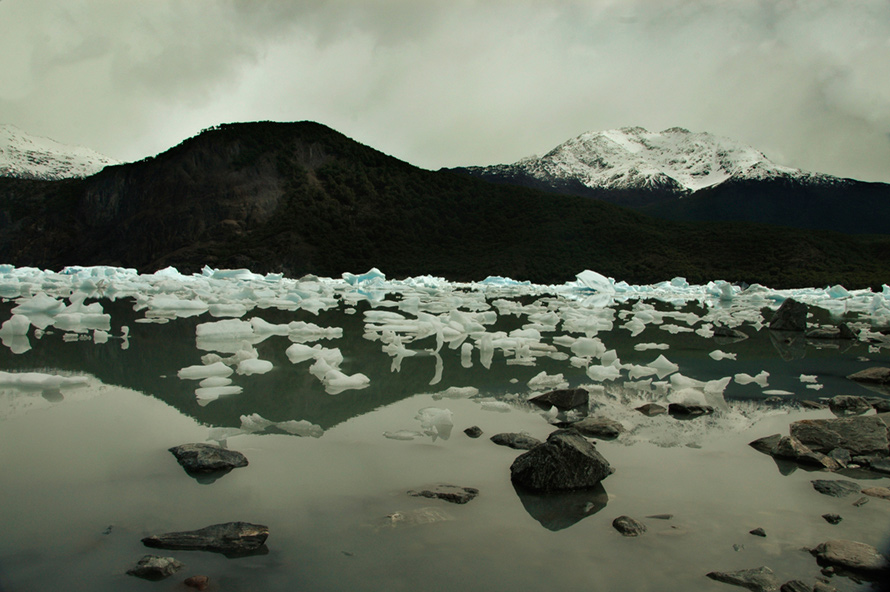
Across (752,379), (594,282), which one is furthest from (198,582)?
(594,282)

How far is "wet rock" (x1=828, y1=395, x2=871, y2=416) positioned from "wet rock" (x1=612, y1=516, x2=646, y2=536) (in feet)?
7.55

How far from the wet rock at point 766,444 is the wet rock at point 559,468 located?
98cm

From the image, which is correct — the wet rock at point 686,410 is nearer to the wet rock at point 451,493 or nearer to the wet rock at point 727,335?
the wet rock at point 451,493

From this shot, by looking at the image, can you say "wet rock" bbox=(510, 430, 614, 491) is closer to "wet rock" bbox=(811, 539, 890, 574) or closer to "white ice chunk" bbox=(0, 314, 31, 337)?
"wet rock" bbox=(811, 539, 890, 574)

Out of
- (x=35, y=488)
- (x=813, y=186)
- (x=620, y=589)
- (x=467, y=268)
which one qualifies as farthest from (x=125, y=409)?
(x=813, y=186)

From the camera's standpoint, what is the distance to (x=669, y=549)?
1657mm

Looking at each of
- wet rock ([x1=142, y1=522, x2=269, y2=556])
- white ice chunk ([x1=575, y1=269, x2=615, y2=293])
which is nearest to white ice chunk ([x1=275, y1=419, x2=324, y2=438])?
wet rock ([x1=142, y1=522, x2=269, y2=556])

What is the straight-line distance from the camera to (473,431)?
2.69 m

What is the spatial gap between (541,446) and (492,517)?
1.38 ft

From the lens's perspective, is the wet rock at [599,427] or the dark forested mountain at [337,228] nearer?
the wet rock at [599,427]

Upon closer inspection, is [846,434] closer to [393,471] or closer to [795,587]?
[795,587]

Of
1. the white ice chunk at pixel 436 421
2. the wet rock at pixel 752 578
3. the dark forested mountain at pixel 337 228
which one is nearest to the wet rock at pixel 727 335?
the white ice chunk at pixel 436 421

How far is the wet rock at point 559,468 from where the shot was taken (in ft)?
6.77

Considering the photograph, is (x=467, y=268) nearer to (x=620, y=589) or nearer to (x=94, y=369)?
(x=94, y=369)
